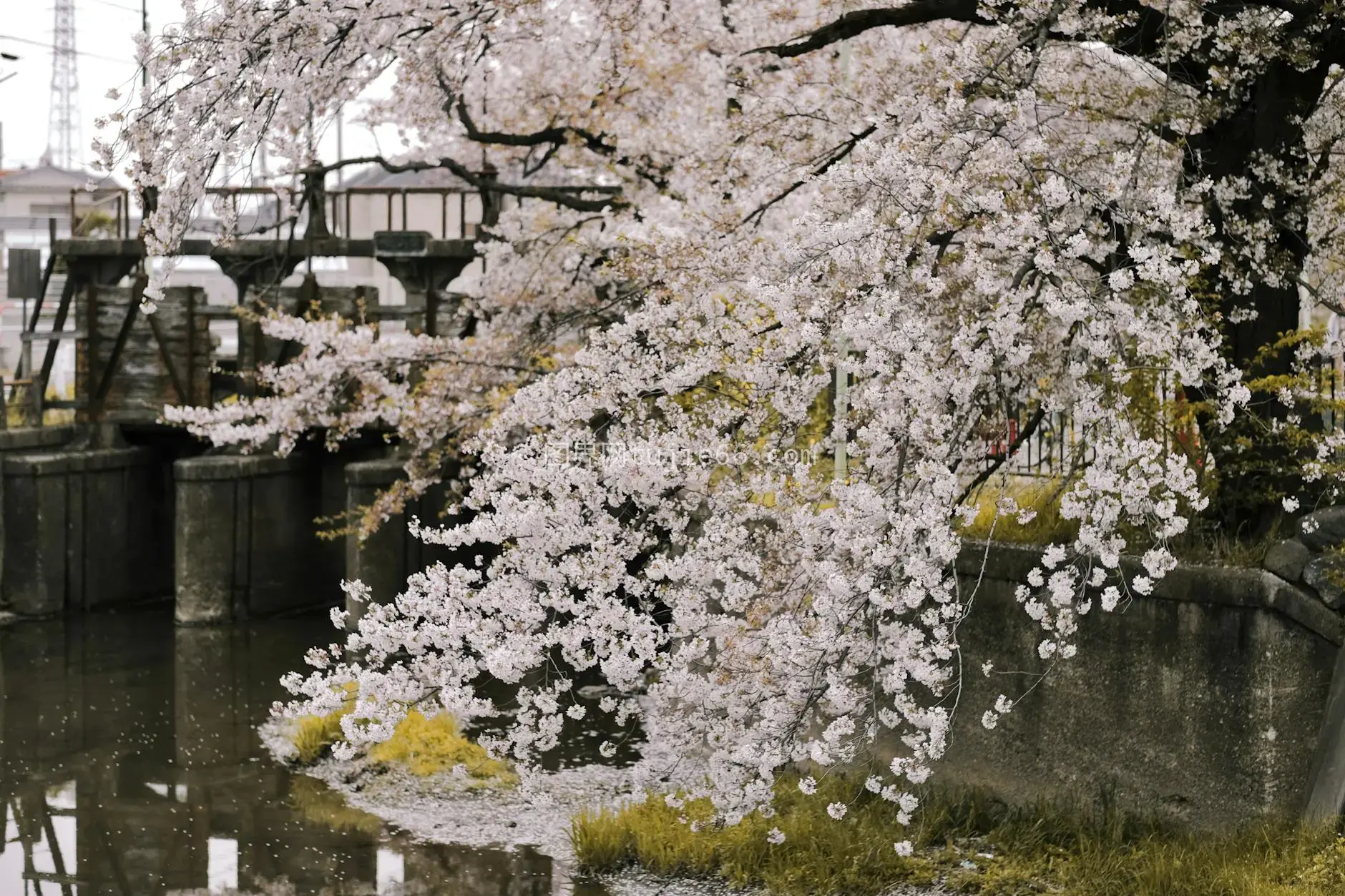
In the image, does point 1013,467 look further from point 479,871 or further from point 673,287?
point 479,871

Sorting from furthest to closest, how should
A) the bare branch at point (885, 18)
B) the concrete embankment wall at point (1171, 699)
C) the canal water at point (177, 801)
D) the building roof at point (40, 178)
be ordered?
1. the building roof at point (40, 178)
2. the canal water at point (177, 801)
3. the bare branch at point (885, 18)
4. the concrete embankment wall at point (1171, 699)

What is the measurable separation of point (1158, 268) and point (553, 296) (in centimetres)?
894

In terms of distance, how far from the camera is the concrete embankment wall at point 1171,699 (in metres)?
7.81

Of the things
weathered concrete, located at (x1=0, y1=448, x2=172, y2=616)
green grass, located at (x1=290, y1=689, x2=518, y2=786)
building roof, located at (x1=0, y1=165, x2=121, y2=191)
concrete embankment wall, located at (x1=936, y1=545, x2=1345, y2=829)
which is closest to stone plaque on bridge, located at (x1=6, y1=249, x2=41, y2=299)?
weathered concrete, located at (x1=0, y1=448, x2=172, y2=616)

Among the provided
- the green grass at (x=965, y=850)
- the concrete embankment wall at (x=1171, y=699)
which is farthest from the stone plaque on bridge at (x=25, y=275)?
the concrete embankment wall at (x=1171, y=699)

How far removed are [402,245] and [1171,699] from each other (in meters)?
Answer: 14.4

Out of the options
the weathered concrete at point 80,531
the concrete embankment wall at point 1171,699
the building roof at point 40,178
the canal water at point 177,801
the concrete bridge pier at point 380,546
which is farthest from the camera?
the building roof at point 40,178

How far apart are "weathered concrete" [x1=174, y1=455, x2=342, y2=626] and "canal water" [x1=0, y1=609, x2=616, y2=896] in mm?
1499

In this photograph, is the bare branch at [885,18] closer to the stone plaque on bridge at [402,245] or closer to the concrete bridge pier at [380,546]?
the concrete bridge pier at [380,546]

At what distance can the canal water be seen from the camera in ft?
33.1

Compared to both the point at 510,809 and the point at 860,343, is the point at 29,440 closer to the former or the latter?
the point at 510,809

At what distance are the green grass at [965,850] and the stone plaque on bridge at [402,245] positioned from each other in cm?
1186

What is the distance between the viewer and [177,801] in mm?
12172

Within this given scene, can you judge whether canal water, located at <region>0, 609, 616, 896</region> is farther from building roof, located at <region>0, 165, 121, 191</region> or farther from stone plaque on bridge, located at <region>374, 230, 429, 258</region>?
building roof, located at <region>0, 165, 121, 191</region>
